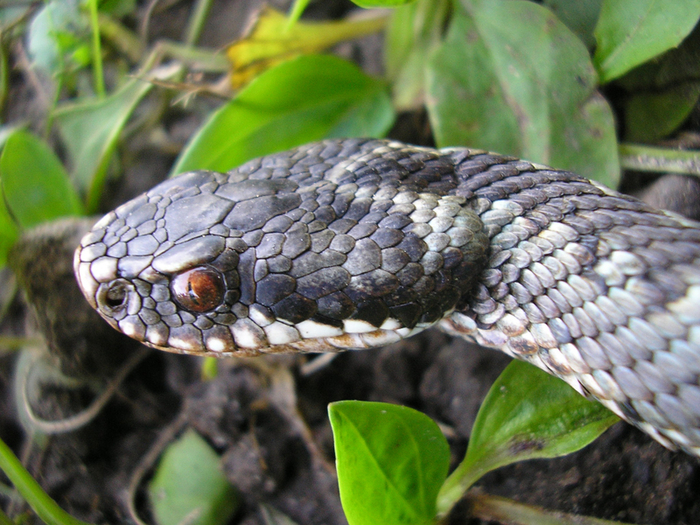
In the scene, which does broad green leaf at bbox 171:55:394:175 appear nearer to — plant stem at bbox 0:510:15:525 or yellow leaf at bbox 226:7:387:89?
yellow leaf at bbox 226:7:387:89

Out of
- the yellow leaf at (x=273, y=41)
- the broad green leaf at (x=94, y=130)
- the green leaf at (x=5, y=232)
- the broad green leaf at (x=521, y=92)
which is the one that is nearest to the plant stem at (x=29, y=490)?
the green leaf at (x=5, y=232)

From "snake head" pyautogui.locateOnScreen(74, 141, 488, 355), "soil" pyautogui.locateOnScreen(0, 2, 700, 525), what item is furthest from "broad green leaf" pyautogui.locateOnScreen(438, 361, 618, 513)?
"snake head" pyautogui.locateOnScreen(74, 141, 488, 355)

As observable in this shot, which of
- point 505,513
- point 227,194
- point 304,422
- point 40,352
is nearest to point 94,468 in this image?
point 40,352

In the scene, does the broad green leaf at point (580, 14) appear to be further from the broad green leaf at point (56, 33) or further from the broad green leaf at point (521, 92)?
the broad green leaf at point (56, 33)

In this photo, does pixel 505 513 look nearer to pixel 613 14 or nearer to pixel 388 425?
pixel 388 425

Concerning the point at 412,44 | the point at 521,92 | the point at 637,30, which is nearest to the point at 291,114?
the point at 412,44

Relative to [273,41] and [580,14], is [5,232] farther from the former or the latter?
[580,14]
